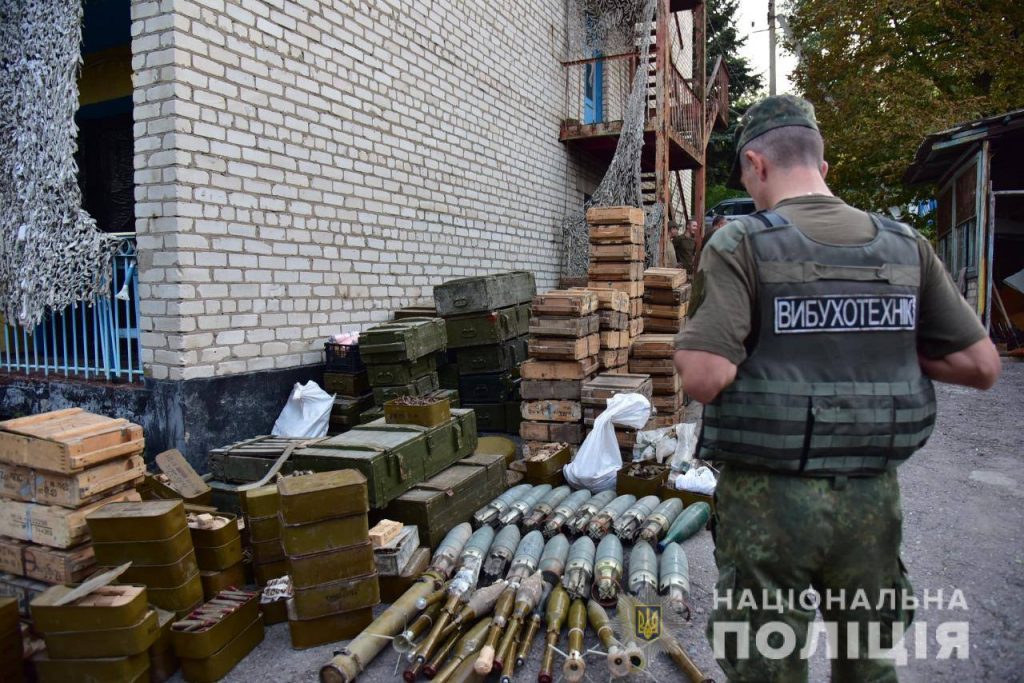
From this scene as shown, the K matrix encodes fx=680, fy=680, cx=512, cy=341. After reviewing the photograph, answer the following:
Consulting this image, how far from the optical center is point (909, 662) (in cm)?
313

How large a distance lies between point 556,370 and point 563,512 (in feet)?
6.76

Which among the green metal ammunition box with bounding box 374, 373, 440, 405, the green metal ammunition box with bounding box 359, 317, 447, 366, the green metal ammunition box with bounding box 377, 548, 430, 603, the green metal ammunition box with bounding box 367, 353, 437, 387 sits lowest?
the green metal ammunition box with bounding box 377, 548, 430, 603

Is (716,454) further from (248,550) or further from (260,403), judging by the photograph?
(260,403)

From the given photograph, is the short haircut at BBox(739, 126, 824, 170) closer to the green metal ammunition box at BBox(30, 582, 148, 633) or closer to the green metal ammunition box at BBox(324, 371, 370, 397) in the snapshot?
the green metal ammunition box at BBox(30, 582, 148, 633)

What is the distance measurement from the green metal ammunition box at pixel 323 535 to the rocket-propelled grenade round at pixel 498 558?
83 cm

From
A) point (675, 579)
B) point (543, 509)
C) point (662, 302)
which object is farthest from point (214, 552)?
point (662, 302)

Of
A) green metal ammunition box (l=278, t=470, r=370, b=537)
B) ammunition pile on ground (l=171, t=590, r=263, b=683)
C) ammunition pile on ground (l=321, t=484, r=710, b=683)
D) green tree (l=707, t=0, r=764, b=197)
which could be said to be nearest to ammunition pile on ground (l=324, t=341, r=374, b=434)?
ammunition pile on ground (l=321, t=484, r=710, b=683)

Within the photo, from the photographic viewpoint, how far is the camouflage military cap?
2066mm

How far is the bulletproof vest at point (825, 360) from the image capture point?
1910 mm

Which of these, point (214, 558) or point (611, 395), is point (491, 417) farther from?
point (214, 558)

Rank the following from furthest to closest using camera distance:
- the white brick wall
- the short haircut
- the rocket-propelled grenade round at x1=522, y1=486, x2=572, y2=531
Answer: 1. the white brick wall
2. the rocket-propelled grenade round at x1=522, y1=486, x2=572, y2=531
3. the short haircut

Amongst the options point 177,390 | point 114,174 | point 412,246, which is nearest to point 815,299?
point 177,390

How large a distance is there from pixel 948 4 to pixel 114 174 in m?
17.6

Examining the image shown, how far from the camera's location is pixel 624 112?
1320 cm
